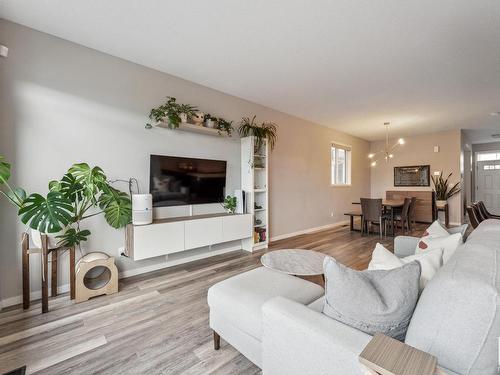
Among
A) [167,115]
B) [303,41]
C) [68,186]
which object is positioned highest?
[303,41]

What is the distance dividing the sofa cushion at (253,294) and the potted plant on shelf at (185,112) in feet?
7.67

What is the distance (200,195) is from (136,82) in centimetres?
173

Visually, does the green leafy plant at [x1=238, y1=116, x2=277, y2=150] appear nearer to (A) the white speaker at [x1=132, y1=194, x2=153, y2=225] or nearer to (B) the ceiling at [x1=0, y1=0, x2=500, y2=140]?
(B) the ceiling at [x1=0, y1=0, x2=500, y2=140]

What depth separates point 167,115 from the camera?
308cm

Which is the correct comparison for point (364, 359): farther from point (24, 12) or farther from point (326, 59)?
point (24, 12)

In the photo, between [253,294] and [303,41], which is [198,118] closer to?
[303,41]

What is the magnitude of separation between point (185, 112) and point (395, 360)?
3294 mm

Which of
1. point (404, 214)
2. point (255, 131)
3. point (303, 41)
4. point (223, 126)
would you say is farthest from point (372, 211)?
point (303, 41)

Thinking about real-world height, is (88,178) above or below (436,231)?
above

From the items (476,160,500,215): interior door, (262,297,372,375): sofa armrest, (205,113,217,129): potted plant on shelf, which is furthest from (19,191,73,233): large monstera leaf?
(476,160,500,215): interior door

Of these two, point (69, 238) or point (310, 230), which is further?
point (310, 230)

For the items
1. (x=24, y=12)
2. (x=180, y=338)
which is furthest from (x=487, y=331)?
(x=24, y=12)

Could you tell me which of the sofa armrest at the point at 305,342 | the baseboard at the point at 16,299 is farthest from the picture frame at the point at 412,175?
the baseboard at the point at 16,299

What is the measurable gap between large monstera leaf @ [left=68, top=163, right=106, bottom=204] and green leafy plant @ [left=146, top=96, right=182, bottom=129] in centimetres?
98
